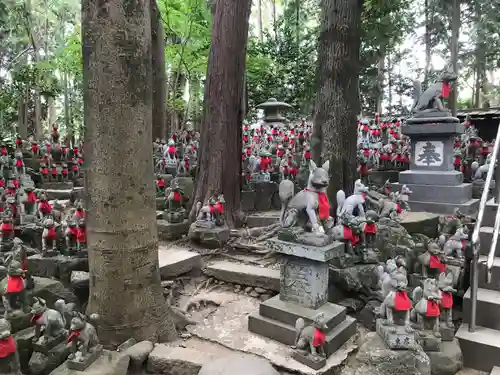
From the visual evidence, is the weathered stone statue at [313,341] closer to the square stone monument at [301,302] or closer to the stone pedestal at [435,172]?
the square stone monument at [301,302]

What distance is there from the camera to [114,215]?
Result: 12.2 ft

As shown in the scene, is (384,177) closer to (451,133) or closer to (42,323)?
(451,133)

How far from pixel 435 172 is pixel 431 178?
0.17 meters

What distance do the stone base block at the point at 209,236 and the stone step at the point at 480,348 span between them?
153 inches

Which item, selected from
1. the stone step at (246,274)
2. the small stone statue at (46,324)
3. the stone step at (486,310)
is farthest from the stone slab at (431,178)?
the small stone statue at (46,324)

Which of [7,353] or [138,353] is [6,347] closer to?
[7,353]

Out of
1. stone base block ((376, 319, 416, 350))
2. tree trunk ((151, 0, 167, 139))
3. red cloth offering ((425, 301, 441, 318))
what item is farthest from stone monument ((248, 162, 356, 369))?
tree trunk ((151, 0, 167, 139))

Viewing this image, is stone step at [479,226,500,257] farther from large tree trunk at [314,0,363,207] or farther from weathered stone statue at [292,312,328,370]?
weathered stone statue at [292,312,328,370]

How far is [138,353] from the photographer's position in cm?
371

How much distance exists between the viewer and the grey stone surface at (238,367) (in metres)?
3.48

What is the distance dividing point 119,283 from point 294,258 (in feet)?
6.17

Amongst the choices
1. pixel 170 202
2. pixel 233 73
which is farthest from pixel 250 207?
pixel 233 73

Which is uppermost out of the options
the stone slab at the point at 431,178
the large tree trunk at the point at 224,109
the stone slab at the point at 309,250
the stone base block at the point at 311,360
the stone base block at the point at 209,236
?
the large tree trunk at the point at 224,109

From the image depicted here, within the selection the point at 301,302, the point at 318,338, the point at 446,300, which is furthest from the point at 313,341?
the point at 446,300
